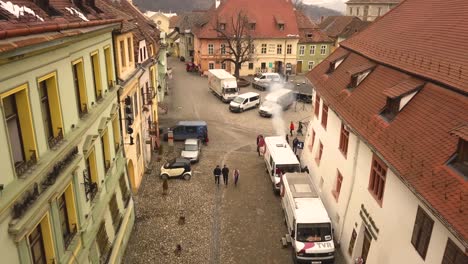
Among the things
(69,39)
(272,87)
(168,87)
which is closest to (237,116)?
(272,87)

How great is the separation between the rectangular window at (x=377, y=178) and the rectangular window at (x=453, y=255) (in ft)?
13.8

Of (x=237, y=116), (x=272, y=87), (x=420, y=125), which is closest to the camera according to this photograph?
(x=420, y=125)

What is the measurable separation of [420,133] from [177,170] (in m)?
15.9

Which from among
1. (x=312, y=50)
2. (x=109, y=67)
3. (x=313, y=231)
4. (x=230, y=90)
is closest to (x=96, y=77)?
(x=109, y=67)

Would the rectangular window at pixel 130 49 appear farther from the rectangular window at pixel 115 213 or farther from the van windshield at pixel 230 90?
the van windshield at pixel 230 90

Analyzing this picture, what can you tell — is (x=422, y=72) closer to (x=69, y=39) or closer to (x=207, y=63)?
(x=69, y=39)

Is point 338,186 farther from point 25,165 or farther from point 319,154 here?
point 25,165

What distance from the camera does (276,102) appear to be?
4059cm

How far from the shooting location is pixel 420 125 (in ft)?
43.9

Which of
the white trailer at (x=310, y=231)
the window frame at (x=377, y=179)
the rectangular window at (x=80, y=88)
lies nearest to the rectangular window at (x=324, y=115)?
the white trailer at (x=310, y=231)

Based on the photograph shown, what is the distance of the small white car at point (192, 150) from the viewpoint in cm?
2782

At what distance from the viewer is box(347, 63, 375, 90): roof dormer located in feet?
62.8

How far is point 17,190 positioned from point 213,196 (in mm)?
16132

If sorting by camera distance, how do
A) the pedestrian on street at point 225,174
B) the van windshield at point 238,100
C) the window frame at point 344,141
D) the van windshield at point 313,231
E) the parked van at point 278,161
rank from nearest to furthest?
1. the van windshield at point 313,231
2. the window frame at point 344,141
3. the parked van at point 278,161
4. the pedestrian on street at point 225,174
5. the van windshield at point 238,100
